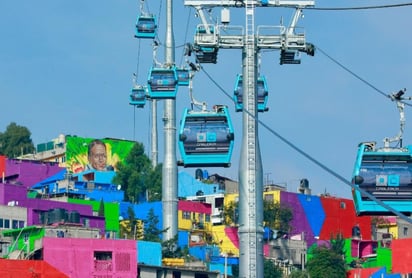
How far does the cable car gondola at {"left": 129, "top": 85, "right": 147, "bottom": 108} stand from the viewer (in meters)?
124

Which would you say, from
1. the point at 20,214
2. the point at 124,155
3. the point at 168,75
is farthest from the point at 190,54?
the point at 124,155

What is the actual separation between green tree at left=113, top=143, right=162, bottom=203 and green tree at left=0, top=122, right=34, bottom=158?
78.4 feet

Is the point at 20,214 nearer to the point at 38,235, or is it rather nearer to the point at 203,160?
the point at 38,235

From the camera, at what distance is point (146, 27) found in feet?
382

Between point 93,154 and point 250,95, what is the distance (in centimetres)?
9172

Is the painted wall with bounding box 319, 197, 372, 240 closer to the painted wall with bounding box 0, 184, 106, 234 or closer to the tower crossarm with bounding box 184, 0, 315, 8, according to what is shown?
the painted wall with bounding box 0, 184, 106, 234

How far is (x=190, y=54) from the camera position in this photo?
58438 millimetres

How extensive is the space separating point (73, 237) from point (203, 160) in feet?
115

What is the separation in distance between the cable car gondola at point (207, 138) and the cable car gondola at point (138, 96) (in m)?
62.1

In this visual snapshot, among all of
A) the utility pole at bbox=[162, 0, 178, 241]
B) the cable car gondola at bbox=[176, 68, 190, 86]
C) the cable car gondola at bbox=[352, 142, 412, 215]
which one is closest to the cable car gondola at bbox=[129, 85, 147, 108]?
Answer: the utility pole at bbox=[162, 0, 178, 241]

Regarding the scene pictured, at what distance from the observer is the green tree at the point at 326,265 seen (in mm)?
110188

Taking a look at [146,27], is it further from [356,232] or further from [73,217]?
[356,232]

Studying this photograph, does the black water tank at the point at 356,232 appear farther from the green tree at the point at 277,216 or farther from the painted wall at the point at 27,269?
the painted wall at the point at 27,269

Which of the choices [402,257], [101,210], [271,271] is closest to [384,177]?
[402,257]
